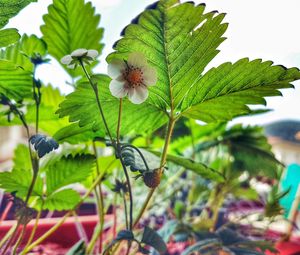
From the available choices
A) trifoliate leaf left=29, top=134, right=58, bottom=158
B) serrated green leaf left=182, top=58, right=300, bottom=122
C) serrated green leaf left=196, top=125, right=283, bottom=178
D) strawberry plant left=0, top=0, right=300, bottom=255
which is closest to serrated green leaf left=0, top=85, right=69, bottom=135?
strawberry plant left=0, top=0, right=300, bottom=255

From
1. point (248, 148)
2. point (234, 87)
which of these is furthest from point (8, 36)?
point (248, 148)

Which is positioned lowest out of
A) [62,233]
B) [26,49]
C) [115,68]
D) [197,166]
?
[62,233]

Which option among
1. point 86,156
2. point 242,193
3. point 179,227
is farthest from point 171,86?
point 242,193

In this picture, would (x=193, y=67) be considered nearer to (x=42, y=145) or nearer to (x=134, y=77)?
(x=134, y=77)

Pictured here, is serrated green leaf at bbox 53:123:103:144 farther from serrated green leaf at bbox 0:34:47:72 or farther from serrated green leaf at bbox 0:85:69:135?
serrated green leaf at bbox 0:34:47:72

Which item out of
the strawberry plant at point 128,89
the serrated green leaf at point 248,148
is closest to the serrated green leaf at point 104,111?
the strawberry plant at point 128,89
